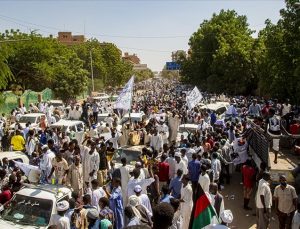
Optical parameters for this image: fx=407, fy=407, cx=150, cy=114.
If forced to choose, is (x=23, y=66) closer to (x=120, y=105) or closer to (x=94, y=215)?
(x=120, y=105)

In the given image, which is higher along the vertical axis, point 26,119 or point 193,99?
point 193,99

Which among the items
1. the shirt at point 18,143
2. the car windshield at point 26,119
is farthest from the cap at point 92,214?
the car windshield at point 26,119

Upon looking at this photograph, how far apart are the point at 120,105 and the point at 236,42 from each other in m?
30.5

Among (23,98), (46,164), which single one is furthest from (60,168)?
(23,98)

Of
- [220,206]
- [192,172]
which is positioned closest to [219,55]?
[192,172]

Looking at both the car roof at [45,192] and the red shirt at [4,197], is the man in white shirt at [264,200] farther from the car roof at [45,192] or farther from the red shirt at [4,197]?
the red shirt at [4,197]

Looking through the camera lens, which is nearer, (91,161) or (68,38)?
(91,161)

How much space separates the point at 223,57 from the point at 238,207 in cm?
3249

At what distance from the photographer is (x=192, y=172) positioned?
10.6 metres

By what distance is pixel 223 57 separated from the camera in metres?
42.1

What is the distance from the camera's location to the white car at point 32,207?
24.0 ft

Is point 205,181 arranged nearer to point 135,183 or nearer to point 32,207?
point 135,183

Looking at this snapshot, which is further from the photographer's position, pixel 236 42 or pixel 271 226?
pixel 236 42

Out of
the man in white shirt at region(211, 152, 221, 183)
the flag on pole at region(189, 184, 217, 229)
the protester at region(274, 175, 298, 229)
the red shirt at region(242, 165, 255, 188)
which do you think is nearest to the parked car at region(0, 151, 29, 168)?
the man in white shirt at region(211, 152, 221, 183)
